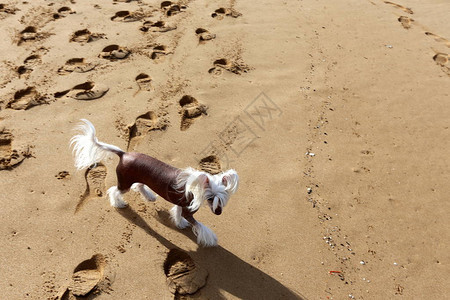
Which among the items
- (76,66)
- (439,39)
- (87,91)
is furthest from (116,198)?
(439,39)

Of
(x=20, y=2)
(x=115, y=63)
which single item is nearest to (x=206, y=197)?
(x=115, y=63)

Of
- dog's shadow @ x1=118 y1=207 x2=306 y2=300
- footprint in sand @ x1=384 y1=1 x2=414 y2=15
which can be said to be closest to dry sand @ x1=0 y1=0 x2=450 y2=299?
dog's shadow @ x1=118 y1=207 x2=306 y2=300

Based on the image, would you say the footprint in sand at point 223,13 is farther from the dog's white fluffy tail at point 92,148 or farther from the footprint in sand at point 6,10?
the dog's white fluffy tail at point 92,148

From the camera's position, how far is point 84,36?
6.09 meters

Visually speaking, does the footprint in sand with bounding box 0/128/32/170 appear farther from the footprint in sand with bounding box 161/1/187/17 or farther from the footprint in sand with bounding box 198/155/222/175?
the footprint in sand with bounding box 161/1/187/17

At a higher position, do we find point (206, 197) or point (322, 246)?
point (206, 197)

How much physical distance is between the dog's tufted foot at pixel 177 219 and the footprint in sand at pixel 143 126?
1.29 metres

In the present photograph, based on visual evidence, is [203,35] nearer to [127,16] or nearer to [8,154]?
[127,16]

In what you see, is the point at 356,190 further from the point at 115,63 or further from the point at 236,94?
the point at 115,63

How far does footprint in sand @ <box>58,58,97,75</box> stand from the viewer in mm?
5365

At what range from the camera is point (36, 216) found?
3.59 m

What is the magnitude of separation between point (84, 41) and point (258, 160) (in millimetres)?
4234

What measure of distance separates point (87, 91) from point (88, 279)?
9.99 ft

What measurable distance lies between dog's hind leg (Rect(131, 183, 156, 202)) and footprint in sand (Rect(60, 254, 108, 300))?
81 centimetres
